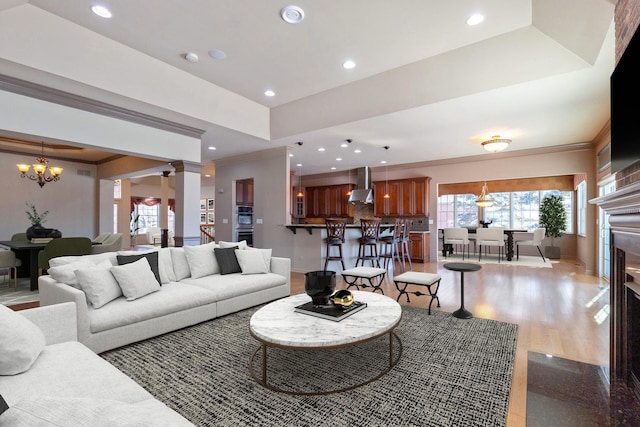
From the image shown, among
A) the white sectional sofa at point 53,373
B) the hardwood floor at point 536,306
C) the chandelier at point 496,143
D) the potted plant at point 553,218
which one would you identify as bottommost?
the hardwood floor at point 536,306

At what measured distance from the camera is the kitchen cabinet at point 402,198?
8766 mm

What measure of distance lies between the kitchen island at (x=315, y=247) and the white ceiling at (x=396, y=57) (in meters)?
1.91

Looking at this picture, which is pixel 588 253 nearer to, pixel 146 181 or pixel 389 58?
pixel 389 58

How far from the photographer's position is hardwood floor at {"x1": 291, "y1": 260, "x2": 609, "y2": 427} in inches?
106

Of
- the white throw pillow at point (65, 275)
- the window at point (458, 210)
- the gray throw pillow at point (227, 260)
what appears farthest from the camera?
the window at point (458, 210)

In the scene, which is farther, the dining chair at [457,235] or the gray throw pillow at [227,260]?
the dining chair at [457,235]

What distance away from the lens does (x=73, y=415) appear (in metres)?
0.70

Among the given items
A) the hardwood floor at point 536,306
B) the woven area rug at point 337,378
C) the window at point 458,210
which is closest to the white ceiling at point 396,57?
the hardwood floor at point 536,306

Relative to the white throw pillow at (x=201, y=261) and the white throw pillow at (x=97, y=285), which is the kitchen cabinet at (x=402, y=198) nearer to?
the white throw pillow at (x=201, y=261)

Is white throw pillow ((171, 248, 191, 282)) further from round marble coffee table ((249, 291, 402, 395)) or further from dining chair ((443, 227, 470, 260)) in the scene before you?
dining chair ((443, 227, 470, 260))

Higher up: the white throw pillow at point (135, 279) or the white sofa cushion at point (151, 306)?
the white throw pillow at point (135, 279)

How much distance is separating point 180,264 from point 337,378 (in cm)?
257

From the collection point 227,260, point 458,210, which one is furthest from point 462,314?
point 458,210

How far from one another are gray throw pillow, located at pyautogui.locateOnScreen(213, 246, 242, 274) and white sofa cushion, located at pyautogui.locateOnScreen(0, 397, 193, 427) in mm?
3363
